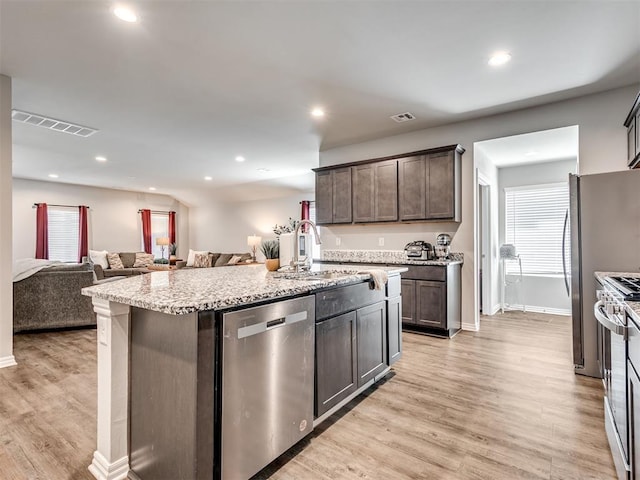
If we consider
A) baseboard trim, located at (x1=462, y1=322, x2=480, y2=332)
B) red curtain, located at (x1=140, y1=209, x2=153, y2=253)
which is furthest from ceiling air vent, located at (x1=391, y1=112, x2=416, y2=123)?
red curtain, located at (x1=140, y1=209, x2=153, y2=253)

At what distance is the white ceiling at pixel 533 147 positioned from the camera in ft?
12.9

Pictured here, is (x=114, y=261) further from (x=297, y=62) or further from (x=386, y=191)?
(x=297, y=62)

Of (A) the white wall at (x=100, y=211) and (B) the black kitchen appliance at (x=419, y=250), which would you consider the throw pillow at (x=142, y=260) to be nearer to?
(A) the white wall at (x=100, y=211)

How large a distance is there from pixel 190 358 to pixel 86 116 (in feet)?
13.3

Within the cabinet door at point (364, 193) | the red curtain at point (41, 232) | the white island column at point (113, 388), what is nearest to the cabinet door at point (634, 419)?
the white island column at point (113, 388)

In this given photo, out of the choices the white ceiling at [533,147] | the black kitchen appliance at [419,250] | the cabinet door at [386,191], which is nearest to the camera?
the white ceiling at [533,147]

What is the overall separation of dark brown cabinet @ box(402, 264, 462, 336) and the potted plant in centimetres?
207

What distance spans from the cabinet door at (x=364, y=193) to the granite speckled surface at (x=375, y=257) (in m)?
0.58

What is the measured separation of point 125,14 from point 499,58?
9.22 ft

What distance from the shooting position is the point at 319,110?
3805 millimetres

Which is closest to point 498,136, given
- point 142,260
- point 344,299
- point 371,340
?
point 371,340

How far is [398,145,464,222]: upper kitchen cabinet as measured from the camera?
4105mm

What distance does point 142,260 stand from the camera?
8.64 m

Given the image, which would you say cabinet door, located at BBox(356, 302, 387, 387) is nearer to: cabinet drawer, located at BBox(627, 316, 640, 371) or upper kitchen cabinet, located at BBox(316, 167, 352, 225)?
cabinet drawer, located at BBox(627, 316, 640, 371)
